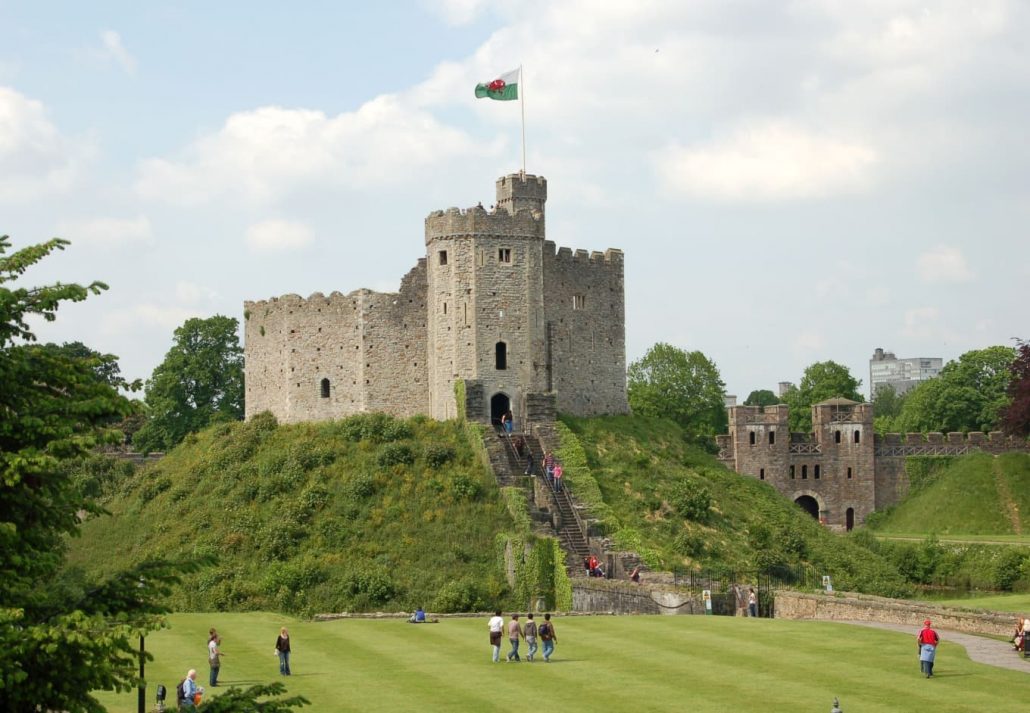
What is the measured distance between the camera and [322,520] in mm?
53781

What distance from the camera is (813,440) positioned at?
92812 millimetres

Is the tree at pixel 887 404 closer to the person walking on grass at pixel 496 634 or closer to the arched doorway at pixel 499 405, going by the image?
the arched doorway at pixel 499 405

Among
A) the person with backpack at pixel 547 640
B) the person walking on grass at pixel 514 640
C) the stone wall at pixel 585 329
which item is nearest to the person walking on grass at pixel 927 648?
the person with backpack at pixel 547 640

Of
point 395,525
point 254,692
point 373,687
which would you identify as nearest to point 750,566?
point 395,525

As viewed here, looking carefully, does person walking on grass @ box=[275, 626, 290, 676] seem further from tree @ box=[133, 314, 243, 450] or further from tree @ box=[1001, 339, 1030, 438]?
tree @ box=[1001, 339, 1030, 438]

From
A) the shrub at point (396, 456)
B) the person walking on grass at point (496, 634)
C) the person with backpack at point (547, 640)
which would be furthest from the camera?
the shrub at point (396, 456)

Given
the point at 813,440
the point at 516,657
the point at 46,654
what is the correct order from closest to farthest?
1. the point at 46,654
2. the point at 516,657
3. the point at 813,440

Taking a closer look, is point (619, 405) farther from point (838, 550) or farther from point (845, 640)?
point (845, 640)

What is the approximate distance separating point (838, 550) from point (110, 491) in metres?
34.4

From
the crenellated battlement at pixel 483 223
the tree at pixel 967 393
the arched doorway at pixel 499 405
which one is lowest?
the arched doorway at pixel 499 405

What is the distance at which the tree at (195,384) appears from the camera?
82.3 m

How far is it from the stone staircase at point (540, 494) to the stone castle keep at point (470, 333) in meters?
1.91

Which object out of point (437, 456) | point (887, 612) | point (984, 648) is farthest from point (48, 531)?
point (437, 456)

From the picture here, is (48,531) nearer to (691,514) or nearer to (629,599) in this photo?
(629,599)
